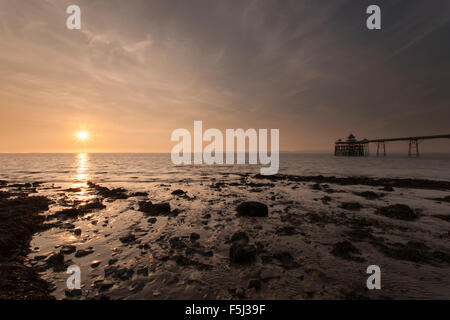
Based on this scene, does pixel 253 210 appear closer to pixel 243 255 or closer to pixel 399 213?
pixel 243 255

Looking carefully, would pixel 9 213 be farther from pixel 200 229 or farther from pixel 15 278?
pixel 200 229

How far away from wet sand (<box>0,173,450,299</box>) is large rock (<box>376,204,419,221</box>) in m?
0.05

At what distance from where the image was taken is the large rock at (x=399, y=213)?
394 inches

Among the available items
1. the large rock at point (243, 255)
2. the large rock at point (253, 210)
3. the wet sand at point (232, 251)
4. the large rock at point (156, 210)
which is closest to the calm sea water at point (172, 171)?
the large rock at point (156, 210)

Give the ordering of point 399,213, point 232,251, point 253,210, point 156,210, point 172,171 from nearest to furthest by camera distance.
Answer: point 232,251 < point 399,213 < point 253,210 < point 156,210 < point 172,171

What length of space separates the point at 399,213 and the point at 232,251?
10989mm

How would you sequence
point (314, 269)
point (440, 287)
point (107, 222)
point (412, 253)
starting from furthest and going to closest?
point (107, 222)
point (412, 253)
point (314, 269)
point (440, 287)

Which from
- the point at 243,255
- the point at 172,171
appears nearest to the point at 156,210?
the point at 243,255

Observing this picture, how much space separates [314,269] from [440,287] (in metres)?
2.97

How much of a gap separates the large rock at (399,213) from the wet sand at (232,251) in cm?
5

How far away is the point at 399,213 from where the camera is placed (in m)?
10.5

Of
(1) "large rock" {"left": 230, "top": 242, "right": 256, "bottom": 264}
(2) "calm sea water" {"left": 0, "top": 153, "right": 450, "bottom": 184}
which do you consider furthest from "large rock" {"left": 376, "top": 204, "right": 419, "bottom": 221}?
(2) "calm sea water" {"left": 0, "top": 153, "right": 450, "bottom": 184}

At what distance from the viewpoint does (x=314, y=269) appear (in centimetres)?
532
